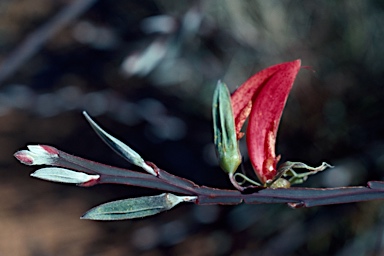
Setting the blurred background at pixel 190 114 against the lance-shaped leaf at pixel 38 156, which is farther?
the blurred background at pixel 190 114

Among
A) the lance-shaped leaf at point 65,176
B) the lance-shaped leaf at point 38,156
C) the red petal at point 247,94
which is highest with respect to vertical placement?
the red petal at point 247,94

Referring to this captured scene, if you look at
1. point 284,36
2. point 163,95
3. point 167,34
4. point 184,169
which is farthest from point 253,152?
point 163,95

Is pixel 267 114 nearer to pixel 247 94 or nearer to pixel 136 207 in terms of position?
pixel 247 94

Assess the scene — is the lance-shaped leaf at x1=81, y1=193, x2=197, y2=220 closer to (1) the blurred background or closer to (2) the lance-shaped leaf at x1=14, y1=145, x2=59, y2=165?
(2) the lance-shaped leaf at x1=14, y1=145, x2=59, y2=165

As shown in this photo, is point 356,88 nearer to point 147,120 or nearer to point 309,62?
point 309,62

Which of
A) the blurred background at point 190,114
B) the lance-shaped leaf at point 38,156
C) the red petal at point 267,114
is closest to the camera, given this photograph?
the lance-shaped leaf at point 38,156

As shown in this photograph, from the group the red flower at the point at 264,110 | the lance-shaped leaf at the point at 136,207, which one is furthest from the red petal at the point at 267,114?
the lance-shaped leaf at the point at 136,207

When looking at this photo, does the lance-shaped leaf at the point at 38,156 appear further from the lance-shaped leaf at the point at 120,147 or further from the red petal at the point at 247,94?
the red petal at the point at 247,94
